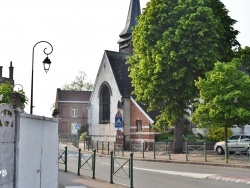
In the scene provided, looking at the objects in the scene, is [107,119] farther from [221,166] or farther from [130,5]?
[221,166]

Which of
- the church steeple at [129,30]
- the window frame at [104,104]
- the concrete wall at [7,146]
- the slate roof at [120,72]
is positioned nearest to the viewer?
the concrete wall at [7,146]

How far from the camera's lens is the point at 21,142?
5.51 metres

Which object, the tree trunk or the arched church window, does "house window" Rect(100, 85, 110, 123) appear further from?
the tree trunk

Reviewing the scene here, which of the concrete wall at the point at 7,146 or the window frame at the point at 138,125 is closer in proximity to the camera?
the concrete wall at the point at 7,146

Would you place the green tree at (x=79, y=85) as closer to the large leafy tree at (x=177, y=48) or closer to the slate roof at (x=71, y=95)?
the slate roof at (x=71, y=95)

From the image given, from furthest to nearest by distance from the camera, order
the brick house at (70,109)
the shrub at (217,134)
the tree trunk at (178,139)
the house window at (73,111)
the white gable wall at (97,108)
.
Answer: the house window at (73,111) < the brick house at (70,109) < the white gable wall at (97,108) < the shrub at (217,134) < the tree trunk at (178,139)

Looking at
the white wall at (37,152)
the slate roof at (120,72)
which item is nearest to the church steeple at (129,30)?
the slate roof at (120,72)

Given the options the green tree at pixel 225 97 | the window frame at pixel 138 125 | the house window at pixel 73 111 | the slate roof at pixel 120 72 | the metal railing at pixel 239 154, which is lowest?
the metal railing at pixel 239 154

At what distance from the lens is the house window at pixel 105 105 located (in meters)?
44.0

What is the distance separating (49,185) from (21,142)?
121 inches

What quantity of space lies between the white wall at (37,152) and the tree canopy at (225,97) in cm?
1490

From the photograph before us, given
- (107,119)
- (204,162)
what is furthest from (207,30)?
(107,119)

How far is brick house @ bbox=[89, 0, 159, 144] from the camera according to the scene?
127 feet

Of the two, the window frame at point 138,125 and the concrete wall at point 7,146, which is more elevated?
the window frame at point 138,125
